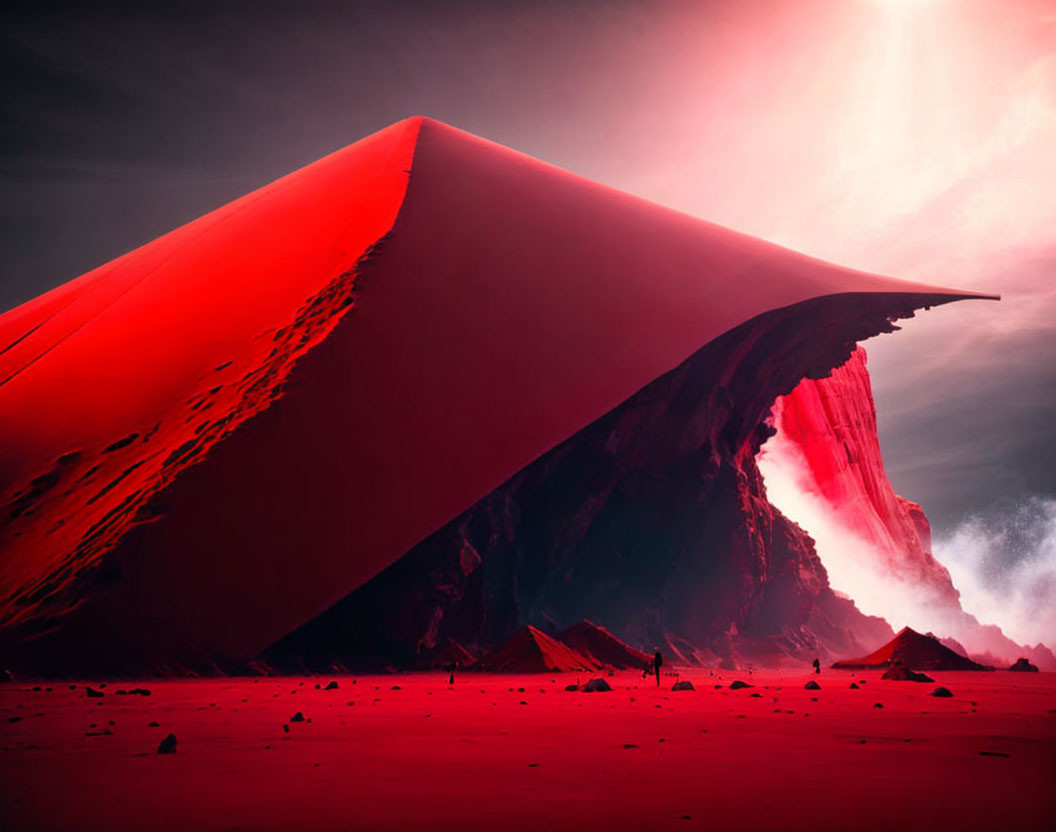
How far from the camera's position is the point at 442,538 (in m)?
14.8

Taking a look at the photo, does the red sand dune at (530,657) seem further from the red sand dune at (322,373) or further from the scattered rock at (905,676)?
the scattered rock at (905,676)

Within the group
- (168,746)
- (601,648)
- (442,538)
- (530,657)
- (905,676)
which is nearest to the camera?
(168,746)

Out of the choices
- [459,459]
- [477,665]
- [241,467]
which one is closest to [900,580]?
[477,665]

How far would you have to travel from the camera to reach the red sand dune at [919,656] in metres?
17.9

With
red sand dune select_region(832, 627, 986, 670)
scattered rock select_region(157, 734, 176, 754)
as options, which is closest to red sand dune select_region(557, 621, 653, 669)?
red sand dune select_region(832, 627, 986, 670)

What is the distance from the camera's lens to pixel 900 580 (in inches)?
1602

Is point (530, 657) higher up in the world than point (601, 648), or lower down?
higher up

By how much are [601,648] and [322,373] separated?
26.8 feet

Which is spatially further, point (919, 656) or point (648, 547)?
point (648, 547)

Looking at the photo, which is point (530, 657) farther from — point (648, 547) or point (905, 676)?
point (648, 547)

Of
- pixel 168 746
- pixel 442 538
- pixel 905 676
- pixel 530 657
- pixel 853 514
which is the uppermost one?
pixel 853 514

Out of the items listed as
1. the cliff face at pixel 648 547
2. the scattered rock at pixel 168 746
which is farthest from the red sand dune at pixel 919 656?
the scattered rock at pixel 168 746

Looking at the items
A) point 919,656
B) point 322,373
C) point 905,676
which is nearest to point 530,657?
point 322,373

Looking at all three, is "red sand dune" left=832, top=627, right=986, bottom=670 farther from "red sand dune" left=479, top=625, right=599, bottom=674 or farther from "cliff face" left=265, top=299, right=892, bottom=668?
"red sand dune" left=479, top=625, right=599, bottom=674
